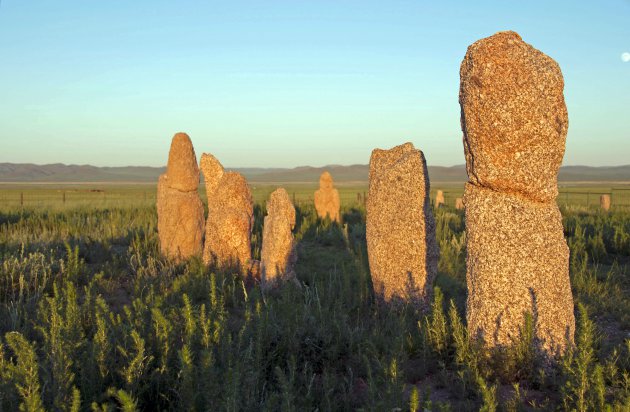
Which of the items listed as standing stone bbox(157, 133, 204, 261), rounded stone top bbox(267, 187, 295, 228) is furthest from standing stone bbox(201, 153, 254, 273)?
standing stone bbox(157, 133, 204, 261)

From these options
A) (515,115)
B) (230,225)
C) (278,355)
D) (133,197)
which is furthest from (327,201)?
(133,197)

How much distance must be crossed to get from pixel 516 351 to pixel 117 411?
320 cm

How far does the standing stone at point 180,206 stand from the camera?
10039 millimetres

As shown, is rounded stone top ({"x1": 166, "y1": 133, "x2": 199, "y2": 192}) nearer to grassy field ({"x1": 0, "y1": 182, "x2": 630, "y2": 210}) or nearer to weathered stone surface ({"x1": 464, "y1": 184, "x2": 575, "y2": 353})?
weathered stone surface ({"x1": 464, "y1": 184, "x2": 575, "y2": 353})

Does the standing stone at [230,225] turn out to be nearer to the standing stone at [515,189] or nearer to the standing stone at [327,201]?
the standing stone at [515,189]

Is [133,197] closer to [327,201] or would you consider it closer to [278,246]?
[327,201]

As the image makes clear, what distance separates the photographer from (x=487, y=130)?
14.6 feet

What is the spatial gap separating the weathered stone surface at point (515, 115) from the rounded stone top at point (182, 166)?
6.67m

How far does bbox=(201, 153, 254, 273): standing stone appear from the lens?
28.9ft

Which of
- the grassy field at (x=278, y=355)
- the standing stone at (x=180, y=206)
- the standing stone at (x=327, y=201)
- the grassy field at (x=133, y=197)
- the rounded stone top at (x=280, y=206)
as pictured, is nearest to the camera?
the grassy field at (x=278, y=355)

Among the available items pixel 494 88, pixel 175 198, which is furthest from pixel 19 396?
pixel 175 198

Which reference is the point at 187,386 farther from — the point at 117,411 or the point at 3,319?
the point at 3,319

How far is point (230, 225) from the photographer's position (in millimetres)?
8797

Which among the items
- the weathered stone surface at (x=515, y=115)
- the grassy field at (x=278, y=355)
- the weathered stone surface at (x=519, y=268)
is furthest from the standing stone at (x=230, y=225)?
the weathered stone surface at (x=515, y=115)
